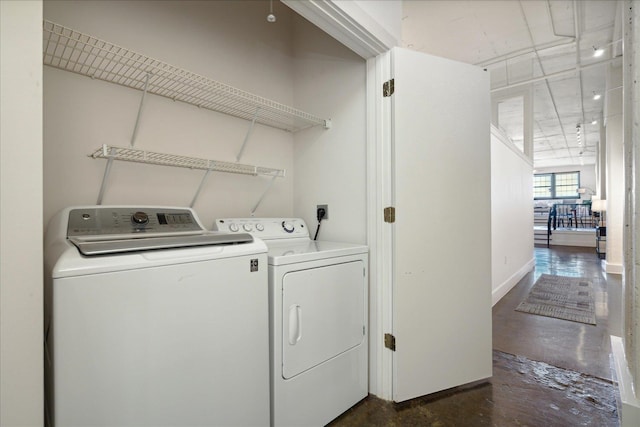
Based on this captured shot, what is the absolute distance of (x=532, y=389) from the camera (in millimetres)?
1882

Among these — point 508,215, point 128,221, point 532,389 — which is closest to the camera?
point 128,221

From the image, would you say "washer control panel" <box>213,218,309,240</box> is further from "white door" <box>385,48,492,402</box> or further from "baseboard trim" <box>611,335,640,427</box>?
"baseboard trim" <box>611,335,640,427</box>

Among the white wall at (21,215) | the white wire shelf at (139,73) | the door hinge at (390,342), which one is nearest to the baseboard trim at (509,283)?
the door hinge at (390,342)

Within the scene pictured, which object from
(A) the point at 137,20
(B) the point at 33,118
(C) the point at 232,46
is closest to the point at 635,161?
(B) the point at 33,118

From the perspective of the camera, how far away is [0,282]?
72cm

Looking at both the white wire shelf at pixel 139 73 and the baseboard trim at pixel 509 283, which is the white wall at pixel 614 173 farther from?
the white wire shelf at pixel 139 73

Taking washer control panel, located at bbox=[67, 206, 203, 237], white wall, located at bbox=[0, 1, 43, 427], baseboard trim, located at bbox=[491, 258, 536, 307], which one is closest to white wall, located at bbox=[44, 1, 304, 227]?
washer control panel, located at bbox=[67, 206, 203, 237]

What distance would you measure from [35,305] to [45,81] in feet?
3.56

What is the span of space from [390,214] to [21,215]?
1509mm

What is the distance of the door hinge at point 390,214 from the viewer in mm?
1711

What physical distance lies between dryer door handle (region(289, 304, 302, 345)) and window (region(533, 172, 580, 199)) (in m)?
15.7

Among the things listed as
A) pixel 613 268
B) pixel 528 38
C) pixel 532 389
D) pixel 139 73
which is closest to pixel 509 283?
pixel 613 268

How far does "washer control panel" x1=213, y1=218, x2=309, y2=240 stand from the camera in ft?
5.63

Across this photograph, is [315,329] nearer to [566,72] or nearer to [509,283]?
[509,283]
